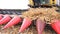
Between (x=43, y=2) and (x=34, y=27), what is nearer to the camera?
(x=34, y=27)

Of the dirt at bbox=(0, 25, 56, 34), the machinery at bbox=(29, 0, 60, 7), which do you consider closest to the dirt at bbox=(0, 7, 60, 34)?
the dirt at bbox=(0, 25, 56, 34)

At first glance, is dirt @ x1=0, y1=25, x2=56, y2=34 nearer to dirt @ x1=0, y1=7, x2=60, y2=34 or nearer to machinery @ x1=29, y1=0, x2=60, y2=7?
dirt @ x1=0, y1=7, x2=60, y2=34

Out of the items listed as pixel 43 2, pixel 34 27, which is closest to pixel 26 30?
pixel 34 27

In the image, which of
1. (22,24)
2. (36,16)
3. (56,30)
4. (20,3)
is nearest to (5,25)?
(22,24)

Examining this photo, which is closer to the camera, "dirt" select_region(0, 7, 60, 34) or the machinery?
"dirt" select_region(0, 7, 60, 34)

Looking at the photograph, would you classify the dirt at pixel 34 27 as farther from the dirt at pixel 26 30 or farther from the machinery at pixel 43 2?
the machinery at pixel 43 2

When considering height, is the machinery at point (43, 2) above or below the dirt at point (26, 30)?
above

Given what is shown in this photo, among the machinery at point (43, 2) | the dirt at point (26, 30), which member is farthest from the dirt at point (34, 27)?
the machinery at point (43, 2)

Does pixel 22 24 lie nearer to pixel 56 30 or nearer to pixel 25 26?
pixel 25 26

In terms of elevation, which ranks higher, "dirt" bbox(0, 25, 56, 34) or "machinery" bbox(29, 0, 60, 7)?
"machinery" bbox(29, 0, 60, 7)

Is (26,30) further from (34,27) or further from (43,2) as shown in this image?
(43,2)

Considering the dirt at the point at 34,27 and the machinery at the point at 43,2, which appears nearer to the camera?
the dirt at the point at 34,27

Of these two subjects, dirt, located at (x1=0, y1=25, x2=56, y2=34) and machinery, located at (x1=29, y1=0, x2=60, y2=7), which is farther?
machinery, located at (x1=29, y1=0, x2=60, y2=7)

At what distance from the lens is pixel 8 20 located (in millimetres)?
1675
